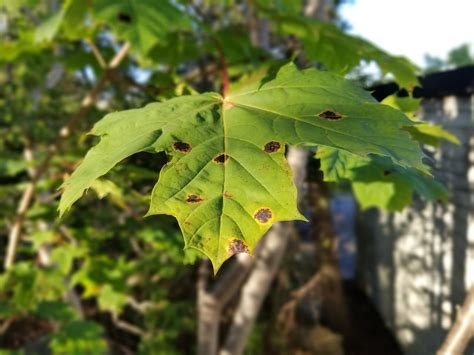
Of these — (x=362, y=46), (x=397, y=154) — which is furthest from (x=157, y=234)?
(x=397, y=154)

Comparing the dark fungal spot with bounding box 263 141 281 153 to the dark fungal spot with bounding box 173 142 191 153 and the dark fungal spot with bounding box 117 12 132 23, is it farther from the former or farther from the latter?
the dark fungal spot with bounding box 117 12 132 23

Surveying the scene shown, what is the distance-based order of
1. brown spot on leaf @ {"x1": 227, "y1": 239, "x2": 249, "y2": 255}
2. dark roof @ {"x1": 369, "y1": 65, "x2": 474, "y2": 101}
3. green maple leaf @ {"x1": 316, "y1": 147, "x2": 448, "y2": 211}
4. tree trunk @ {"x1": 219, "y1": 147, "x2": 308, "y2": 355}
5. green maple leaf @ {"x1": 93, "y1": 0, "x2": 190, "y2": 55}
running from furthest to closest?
1. tree trunk @ {"x1": 219, "y1": 147, "x2": 308, "y2": 355}
2. dark roof @ {"x1": 369, "y1": 65, "x2": 474, "y2": 101}
3. green maple leaf @ {"x1": 93, "y1": 0, "x2": 190, "y2": 55}
4. green maple leaf @ {"x1": 316, "y1": 147, "x2": 448, "y2": 211}
5. brown spot on leaf @ {"x1": 227, "y1": 239, "x2": 249, "y2": 255}

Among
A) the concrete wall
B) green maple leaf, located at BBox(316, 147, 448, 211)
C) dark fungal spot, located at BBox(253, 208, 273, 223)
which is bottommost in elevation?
the concrete wall

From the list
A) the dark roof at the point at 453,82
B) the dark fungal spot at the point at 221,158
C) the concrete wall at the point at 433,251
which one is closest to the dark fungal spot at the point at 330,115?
the dark fungal spot at the point at 221,158

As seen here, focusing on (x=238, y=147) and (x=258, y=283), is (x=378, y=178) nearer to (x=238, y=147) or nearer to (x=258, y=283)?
(x=238, y=147)

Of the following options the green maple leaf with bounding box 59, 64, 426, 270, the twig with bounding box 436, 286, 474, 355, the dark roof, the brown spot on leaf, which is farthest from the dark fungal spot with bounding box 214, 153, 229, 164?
the dark roof

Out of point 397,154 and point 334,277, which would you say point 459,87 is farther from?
point 334,277

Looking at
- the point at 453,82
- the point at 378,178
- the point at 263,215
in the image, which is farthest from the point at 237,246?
the point at 453,82
